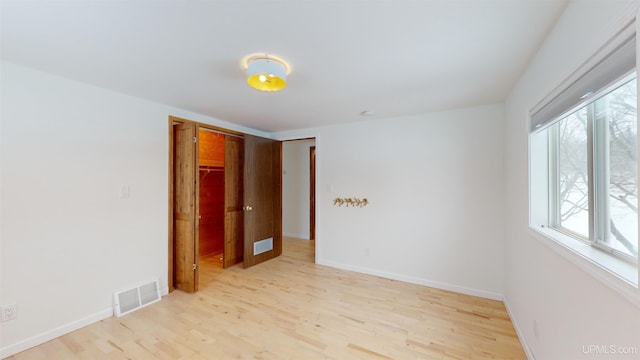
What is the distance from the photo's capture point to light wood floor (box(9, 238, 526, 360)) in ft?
6.27

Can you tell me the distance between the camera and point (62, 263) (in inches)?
84.7

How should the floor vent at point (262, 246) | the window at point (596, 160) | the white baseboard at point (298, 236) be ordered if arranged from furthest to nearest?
the white baseboard at point (298, 236) < the floor vent at point (262, 246) < the window at point (596, 160)

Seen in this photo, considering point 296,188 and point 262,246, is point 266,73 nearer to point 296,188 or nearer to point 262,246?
point 262,246

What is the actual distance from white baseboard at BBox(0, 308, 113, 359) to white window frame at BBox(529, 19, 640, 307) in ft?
12.0

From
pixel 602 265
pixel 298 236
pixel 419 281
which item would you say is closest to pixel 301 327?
pixel 419 281

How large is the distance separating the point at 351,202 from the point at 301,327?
1953 millimetres

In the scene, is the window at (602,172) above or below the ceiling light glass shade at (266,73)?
below

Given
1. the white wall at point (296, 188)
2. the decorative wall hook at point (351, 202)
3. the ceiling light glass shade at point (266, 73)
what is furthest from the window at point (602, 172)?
the white wall at point (296, 188)

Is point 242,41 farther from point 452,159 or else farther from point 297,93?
point 452,159

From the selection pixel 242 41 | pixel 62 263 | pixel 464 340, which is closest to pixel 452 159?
pixel 464 340

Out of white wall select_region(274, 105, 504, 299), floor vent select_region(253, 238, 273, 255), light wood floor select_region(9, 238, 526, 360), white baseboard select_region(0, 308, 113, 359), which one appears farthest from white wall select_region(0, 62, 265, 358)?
white wall select_region(274, 105, 504, 299)

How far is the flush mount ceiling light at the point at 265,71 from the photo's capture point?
5.65 feet

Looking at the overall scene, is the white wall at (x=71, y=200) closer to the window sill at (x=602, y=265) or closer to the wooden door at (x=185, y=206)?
the wooden door at (x=185, y=206)

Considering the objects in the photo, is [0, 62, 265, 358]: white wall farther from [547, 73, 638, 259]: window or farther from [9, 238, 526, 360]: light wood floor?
[547, 73, 638, 259]: window
